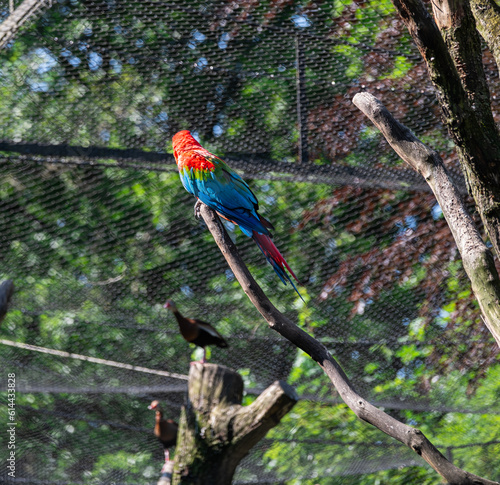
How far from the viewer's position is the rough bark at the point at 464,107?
3.82 feet

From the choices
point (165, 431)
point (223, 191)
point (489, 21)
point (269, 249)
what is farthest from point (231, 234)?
point (489, 21)

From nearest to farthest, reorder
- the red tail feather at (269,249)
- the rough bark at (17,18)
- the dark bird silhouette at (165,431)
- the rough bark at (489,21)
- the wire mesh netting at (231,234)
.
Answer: the rough bark at (489,21) < the red tail feather at (269,249) < the rough bark at (17,18) < the wire mesh netting at (231,234) < the dark bird silhouette at (165,431)

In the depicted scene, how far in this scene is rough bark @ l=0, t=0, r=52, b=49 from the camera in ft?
7.31

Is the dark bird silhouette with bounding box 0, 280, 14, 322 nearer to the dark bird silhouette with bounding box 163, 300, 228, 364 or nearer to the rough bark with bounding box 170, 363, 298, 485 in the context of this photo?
the rough bark with bounding box 170, 363, 298, 485

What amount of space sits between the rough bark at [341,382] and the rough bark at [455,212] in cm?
24

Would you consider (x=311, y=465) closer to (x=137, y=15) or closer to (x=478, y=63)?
(x=137, y=15)

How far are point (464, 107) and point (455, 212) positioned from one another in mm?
204

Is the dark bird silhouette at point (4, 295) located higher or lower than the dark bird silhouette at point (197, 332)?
higher

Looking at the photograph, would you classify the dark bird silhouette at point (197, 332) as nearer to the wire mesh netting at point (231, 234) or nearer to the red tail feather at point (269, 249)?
the wire mesh netting at point (231, 234)

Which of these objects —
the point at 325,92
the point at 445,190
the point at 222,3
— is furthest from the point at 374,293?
the point at 445,190

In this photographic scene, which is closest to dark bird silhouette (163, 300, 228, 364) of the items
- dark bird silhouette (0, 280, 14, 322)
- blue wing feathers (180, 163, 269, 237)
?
blue wing feathers (180, 163, 269, 237)

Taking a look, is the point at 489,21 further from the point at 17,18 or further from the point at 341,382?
the point at 17,18

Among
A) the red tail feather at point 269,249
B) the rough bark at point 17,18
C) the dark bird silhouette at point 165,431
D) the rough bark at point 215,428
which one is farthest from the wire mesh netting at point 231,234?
the rough bark at point 215,428

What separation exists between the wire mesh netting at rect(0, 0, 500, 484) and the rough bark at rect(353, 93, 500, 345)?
120cm
